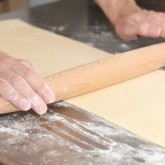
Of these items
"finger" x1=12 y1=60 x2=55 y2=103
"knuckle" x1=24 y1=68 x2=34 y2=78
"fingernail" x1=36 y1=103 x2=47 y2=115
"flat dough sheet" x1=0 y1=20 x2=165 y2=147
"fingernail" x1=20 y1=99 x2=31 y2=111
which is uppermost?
"knuckle" x1=24 y1=68 x2=34 y2=78

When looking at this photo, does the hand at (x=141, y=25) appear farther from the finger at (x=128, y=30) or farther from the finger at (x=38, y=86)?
the finger at (x=38, y=86)

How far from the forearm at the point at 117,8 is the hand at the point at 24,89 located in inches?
24.9

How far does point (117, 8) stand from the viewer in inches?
67.2

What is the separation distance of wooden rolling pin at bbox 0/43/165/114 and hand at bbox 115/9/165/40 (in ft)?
0.48

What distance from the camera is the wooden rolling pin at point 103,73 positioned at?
3.74ft

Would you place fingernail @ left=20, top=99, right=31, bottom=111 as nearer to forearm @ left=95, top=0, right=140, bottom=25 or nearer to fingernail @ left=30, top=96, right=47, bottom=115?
fingernail @ left=30, top=96, right=47, bottom=115

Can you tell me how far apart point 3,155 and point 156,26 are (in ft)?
2.49

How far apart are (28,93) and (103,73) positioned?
0.77 ft

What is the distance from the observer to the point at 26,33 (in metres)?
1.61

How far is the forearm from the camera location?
1663mm

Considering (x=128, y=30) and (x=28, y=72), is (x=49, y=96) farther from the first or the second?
(x=128, y=30)

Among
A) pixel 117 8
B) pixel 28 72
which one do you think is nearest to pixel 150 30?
pixel 117 8

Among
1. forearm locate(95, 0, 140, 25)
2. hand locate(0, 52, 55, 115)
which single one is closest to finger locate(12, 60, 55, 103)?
hand locate(0, 52, 55, 115)

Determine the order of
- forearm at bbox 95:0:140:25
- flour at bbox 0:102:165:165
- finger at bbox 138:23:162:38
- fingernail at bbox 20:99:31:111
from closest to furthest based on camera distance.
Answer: flour at bbox 0:102:165:165 → fingernail at bbox 20:99:31:111 → finger at bbox 138:23:162:38 → forearm at bbox 95:0:140:25
